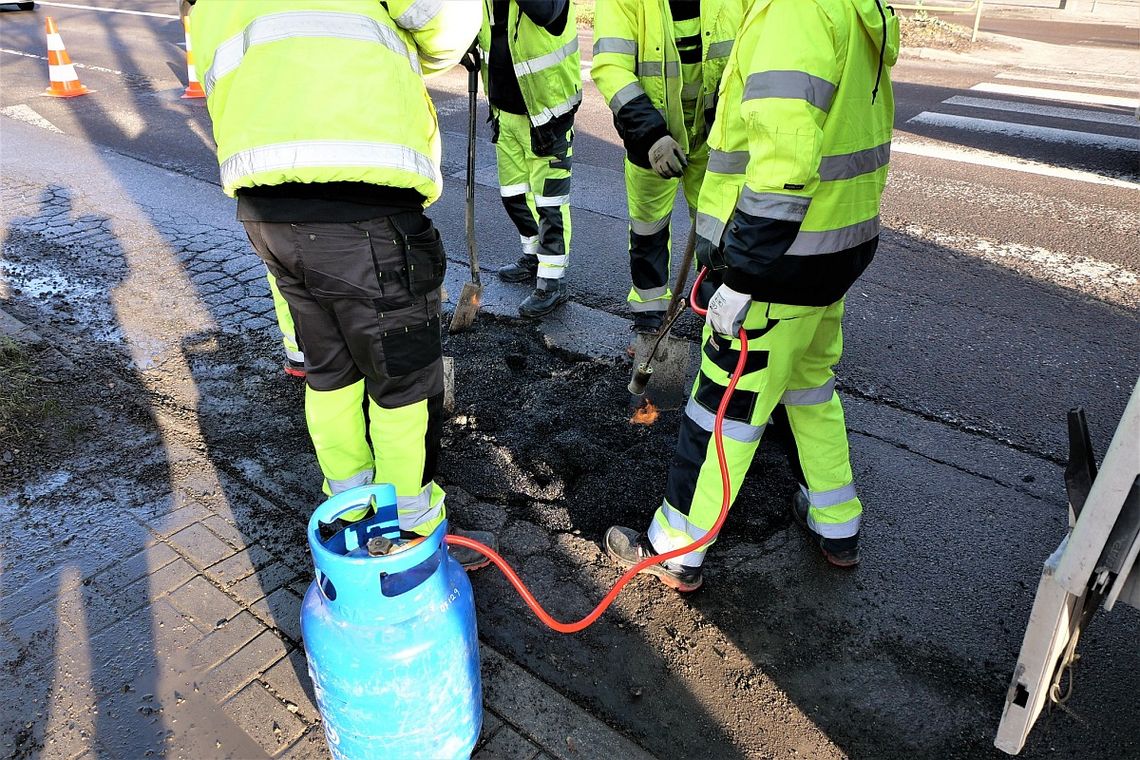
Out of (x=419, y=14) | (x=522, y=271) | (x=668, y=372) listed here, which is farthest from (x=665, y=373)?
A: (x=419, y=14)

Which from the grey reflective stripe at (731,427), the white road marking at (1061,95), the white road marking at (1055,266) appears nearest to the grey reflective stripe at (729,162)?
the grey reflective stripe at (731,427)

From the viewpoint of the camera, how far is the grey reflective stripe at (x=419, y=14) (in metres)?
2.08

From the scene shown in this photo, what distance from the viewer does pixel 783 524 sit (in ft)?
9.92

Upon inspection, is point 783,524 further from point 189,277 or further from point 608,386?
point 189,277

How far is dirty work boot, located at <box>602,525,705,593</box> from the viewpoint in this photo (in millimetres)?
2688

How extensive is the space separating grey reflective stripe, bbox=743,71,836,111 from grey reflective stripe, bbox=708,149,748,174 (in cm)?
33

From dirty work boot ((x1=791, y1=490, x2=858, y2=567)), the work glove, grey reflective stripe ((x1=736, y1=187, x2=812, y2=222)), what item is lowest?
dirty work boot ((x1=791, y1=490, x2=858, y2=567))

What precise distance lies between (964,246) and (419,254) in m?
4.38

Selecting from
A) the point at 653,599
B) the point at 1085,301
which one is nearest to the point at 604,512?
the point at 653,599

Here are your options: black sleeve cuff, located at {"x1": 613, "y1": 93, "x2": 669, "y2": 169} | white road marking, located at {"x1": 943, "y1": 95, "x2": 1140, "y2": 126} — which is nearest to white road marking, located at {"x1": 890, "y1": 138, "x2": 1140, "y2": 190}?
white road marking, located at {"x1": 943, "y1": 95, "x2": 1140, "y2": 126}

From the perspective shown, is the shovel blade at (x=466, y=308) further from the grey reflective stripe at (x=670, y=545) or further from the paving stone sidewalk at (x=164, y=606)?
the grey reflective stripe at (x=670, y=545)

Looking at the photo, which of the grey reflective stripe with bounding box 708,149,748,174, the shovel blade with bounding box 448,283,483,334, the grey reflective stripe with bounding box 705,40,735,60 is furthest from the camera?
the shovel blade with bounding box 448,283,483,334

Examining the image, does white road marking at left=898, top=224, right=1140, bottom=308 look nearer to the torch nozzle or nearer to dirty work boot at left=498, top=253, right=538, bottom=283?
dirty work boot at left=498, top=253, right=538, bottom=283

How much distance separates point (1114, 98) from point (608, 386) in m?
9.04
